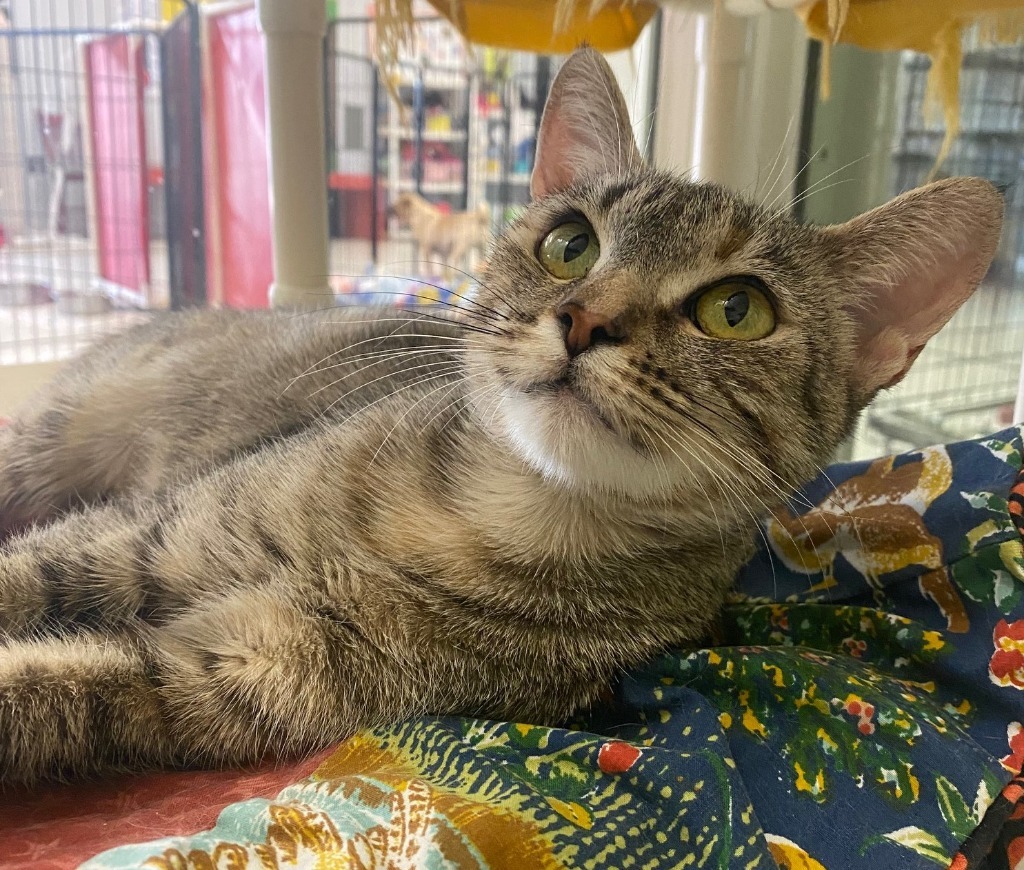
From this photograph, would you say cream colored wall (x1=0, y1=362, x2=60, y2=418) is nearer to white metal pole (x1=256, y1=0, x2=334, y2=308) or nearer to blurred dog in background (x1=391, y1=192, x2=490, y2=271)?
white metal pole (x1=256, y1=0, x2=334, y2=308)

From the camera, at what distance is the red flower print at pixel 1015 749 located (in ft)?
3.09

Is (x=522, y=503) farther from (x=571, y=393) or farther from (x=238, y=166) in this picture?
(x=238, y=166)

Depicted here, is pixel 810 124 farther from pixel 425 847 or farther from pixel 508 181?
pixel 425 847

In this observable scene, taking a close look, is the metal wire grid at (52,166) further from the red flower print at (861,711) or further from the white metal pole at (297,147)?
the red flower print at (861,711)

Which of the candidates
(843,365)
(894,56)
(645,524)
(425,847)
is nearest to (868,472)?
(843,365)

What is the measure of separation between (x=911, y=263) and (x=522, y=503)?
1.95 feet

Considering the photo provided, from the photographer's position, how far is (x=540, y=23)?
2012 mm

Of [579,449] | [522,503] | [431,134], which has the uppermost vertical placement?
[431,134]

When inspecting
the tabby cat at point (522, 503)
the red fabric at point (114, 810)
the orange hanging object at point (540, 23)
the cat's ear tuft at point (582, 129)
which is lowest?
the red fabric at point (114, 810)

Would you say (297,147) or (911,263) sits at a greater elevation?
(297,147)

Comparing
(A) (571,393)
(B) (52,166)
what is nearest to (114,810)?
(A) (571,393)

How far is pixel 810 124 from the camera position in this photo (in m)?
2.49

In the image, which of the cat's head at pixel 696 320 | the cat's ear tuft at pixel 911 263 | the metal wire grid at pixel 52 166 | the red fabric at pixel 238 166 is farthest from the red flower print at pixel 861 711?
the red fabric at pixel 238 166

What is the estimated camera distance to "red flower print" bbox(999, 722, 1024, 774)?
3.09ft
